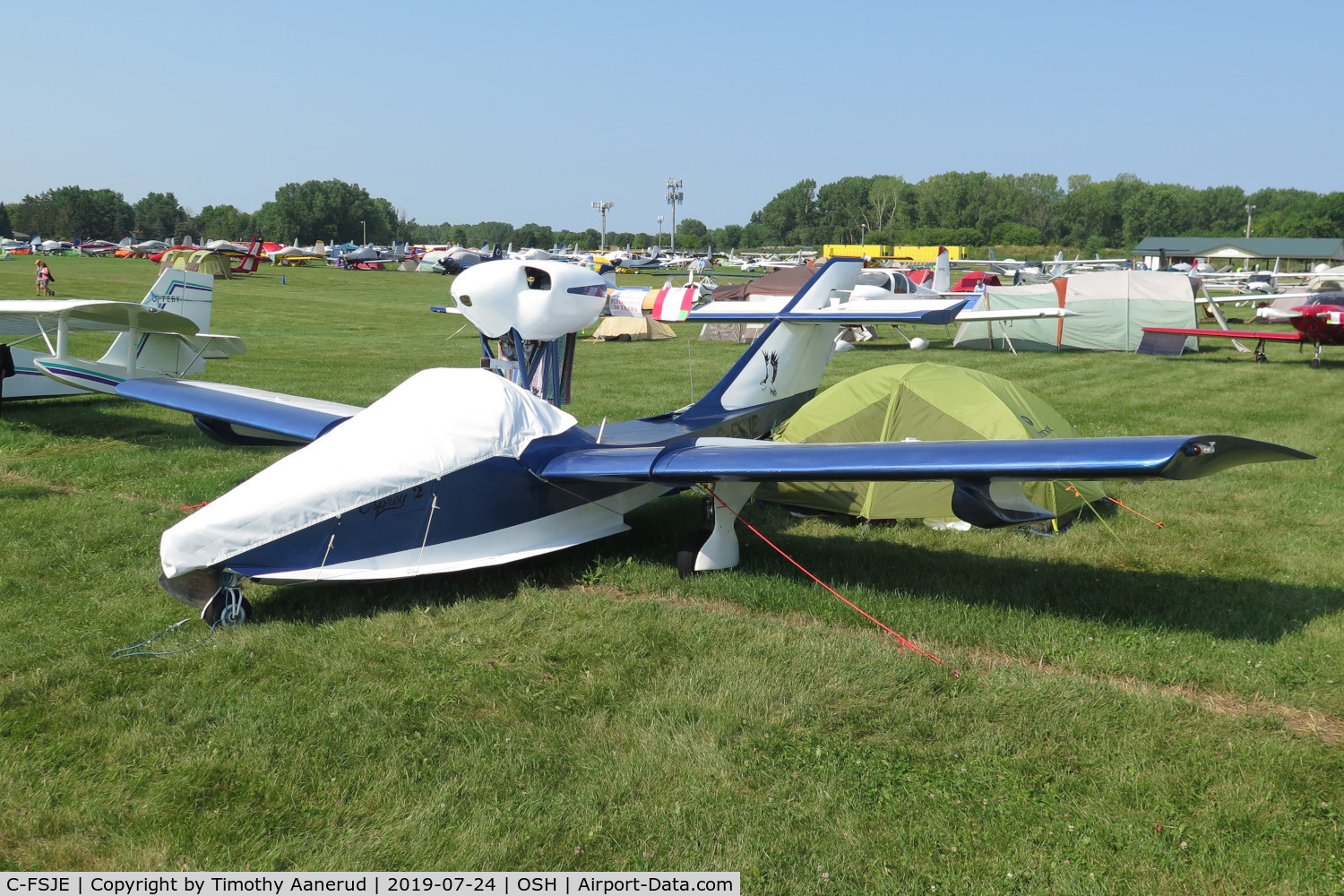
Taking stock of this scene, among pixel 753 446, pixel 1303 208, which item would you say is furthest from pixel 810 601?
pixel 1303 208

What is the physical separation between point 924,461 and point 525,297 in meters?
3.76

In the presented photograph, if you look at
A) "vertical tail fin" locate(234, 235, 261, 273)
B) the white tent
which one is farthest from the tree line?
the white tent

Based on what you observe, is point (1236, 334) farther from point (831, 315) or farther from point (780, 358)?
point (831, 315)

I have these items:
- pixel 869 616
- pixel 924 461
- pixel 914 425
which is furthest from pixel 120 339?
pixel 924 461

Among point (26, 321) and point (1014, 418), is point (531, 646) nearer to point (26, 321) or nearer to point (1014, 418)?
point (1014, 418)

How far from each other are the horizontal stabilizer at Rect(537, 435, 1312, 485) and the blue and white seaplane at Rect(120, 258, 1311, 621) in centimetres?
1

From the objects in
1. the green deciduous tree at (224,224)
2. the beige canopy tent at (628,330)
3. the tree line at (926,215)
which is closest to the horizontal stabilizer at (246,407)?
the beige canopy tent at (628,330)

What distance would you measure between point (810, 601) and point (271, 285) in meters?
53.6

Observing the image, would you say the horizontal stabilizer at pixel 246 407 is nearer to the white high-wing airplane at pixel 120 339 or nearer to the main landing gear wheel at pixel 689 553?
the white high-wing airplane at pixel 120 339

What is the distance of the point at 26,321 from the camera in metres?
13.1

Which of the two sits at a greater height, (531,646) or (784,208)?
(784,208)

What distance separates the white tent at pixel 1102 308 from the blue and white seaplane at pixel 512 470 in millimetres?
19017

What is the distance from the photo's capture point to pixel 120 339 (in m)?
13.1

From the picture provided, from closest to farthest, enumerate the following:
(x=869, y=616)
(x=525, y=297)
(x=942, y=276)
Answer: (x=869, y=616)
(x=525, y=297)
(x=942, y=276)
